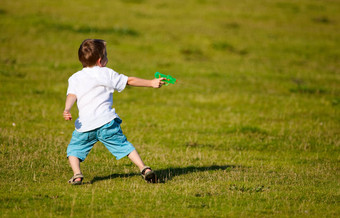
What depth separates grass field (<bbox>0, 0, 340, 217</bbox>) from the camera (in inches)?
278

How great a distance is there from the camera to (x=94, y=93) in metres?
7.42

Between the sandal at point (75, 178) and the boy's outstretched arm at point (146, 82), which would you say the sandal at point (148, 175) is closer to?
the sandal at point (75, 178)

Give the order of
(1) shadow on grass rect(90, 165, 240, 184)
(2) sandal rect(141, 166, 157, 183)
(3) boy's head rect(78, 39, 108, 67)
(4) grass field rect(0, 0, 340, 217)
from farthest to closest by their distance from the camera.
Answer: (1) shadow on grass rect(90, 165, 240, 184) → (2) sandal rect(141, 166, 157, 183) → (3) boy's head rect(78, 39, 108, 67) → (4) grass field rect(0, 0, 340, 217)

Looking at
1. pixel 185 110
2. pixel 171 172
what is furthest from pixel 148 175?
pixel 185 110

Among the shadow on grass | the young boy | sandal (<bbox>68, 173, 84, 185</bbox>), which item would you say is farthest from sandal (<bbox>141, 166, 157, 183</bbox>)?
sandal (<bbox>68, 173, 84, 185</bbox>)

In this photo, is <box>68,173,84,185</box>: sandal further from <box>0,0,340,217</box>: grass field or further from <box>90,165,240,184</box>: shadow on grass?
<box>90,165,240,184</box>: shadow on grass

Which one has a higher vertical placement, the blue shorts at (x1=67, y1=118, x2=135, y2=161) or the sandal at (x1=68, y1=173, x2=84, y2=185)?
the blue shorts at (x1=67, y1=118, x2=135, y2=161)

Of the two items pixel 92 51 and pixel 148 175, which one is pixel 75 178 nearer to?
pixel 148 175

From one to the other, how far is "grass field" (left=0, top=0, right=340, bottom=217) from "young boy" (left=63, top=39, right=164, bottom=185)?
65cm

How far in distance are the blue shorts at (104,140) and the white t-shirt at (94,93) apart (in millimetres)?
116

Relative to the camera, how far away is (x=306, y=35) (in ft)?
103

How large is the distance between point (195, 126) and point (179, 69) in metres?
8.79

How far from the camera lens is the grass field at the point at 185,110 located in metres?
7.06

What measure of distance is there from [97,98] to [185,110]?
814 cm
